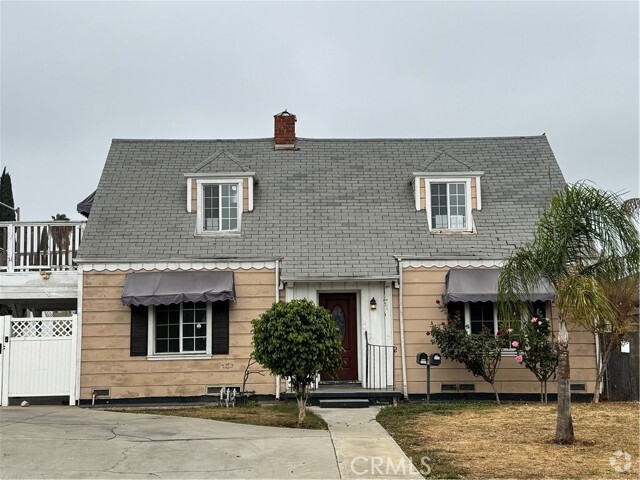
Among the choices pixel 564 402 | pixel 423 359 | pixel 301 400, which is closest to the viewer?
pixel 564 402

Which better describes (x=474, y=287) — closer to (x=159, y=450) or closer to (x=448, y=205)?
(x=448, y=205)

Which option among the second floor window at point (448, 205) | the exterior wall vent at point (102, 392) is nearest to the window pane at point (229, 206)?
the exterior wall vent at point (102, 392)

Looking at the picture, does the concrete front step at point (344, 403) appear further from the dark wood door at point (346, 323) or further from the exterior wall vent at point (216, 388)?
the exterior wall vent at point (216, 388)

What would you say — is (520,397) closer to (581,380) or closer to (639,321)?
(581,380)

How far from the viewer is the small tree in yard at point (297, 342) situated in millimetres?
11406

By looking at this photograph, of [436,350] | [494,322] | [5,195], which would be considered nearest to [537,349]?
[494,322]

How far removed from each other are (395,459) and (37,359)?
9449 mm

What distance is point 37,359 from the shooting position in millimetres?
15266

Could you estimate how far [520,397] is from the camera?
15.8 meters

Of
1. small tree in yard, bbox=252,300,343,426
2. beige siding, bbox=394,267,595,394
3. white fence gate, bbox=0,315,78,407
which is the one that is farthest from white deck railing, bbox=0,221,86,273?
beige siding, bbox=394,267,595,394

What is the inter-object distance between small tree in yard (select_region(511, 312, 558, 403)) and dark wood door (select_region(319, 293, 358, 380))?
3.62m

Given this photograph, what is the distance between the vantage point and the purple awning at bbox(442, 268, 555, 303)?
598 inches

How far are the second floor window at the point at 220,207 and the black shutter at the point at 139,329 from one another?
2.54m

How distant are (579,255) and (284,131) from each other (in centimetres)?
1129
